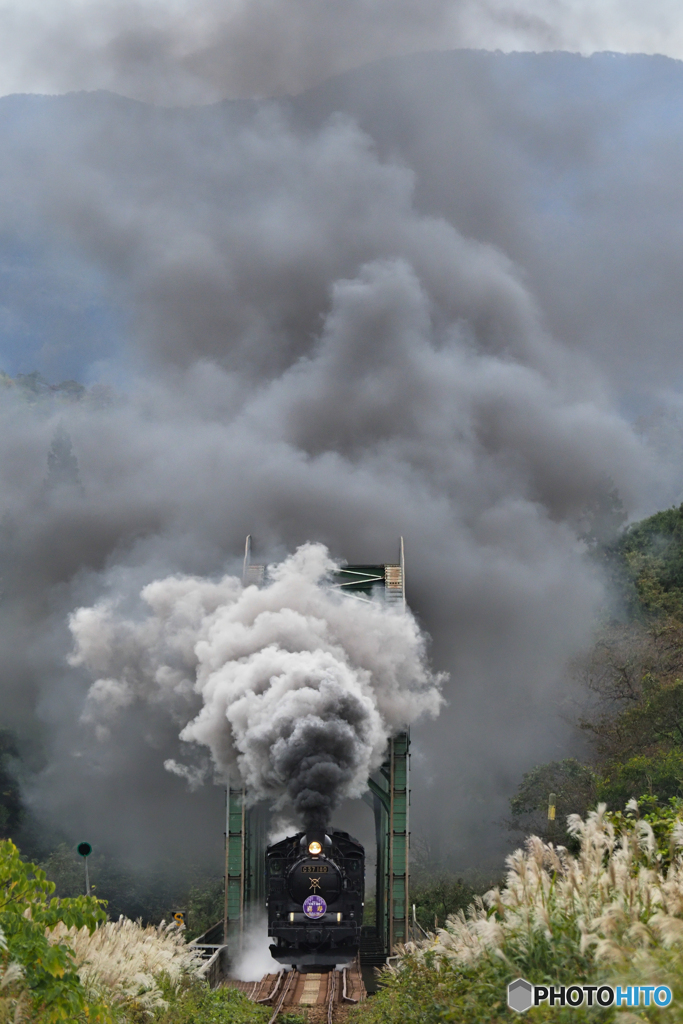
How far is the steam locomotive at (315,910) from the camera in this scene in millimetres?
18109

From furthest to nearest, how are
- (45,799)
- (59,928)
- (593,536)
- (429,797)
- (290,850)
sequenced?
(593,536), (429,797), (45,799), (290,850), (59,928)

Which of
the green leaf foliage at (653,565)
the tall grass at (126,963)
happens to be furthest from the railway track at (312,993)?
the green leaf foliage at (653,565)

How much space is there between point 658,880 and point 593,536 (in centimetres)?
6330

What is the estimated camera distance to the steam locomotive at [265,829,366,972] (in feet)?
59.4

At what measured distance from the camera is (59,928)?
1138cm

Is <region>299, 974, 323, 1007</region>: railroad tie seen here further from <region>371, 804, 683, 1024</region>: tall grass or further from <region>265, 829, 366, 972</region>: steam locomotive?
<region>371, 804, 683, 1024</region>: tall grass

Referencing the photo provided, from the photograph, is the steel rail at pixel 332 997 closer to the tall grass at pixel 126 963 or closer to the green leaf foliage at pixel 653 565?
the tall grass at pixel 126 963

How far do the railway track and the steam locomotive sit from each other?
1.38 metres

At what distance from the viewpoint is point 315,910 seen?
714 inches

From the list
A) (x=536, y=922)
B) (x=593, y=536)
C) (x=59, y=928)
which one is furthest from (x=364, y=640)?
(x=593, y=536)

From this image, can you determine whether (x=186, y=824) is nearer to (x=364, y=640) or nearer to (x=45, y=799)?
(x=45, y=799)
